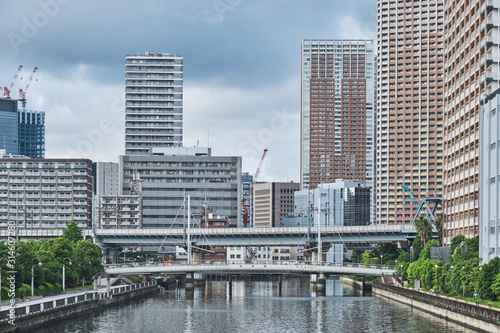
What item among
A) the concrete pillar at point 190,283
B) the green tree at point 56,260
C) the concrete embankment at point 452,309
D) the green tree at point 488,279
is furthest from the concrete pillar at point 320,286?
the green tree at point 488,279

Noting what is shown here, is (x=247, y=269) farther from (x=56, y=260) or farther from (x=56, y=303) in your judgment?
(x=56, y=303)

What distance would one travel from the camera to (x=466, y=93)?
469ft

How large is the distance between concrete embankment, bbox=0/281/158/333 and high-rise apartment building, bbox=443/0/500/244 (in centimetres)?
5965

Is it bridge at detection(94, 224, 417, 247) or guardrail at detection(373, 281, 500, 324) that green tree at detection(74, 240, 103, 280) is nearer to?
bridge at detection(94, 224, 417, 247)

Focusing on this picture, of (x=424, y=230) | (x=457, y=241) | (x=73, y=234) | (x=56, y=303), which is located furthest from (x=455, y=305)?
(x=73, y=234)

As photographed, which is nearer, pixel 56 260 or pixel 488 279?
pixel 488 279

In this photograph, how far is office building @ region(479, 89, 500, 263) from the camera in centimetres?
10919

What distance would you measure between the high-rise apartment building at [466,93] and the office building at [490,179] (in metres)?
12.4

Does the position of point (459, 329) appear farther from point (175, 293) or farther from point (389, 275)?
point (175, 293)

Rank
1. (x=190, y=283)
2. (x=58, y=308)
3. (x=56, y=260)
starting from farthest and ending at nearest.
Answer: (x=190, y=283) < (x=56, y=260) < (x=58, y=308)

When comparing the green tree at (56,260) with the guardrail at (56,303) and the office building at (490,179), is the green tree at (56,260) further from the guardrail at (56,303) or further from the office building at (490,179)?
the office building at (490,179)

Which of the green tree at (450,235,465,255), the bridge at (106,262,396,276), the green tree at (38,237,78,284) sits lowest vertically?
the bridge at (106,262,396,276)

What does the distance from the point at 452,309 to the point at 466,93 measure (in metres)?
55.7

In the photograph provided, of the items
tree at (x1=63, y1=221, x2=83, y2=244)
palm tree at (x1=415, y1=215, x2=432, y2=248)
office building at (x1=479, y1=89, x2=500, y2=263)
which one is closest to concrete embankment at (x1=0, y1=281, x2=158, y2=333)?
tree at (x1=63, y1=221, x2=83, y2=244)
